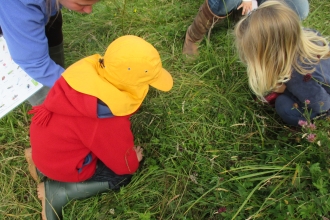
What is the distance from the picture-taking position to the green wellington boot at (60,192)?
175 cm

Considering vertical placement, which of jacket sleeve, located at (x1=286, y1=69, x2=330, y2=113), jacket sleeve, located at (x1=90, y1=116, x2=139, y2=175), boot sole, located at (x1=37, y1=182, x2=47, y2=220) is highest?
jacket sleeve, located at (x1=286, y1=69, x2=330, y2=113)

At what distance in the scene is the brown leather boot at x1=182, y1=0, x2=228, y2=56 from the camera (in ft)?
7.67

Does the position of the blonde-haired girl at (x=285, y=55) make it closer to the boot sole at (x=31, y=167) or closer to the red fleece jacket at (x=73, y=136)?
the red fleece jacket at (x=73, y=136)

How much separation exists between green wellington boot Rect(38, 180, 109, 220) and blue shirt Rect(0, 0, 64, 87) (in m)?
0.62

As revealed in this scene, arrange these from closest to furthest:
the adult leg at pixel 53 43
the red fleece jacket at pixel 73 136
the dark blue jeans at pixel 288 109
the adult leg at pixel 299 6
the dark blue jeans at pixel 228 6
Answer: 1. the red fleece jacket at pixel 73 136
2. the dark blue jeans at pixel 288 109
3. the adult leg at pixel 53 43
4. the dark blue jeans at pixel 228 6
5. the adult leg at pixel 299 6

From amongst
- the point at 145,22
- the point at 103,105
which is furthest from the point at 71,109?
the point at 145,22

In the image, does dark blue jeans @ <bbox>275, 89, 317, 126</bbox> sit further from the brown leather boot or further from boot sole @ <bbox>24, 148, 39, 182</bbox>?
boot sole @ <bbox>24, 148, 39, 182</bbox>

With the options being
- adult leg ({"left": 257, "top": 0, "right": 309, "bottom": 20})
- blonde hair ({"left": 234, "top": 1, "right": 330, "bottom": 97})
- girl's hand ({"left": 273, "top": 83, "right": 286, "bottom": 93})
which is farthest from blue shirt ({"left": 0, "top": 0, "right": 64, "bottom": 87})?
adult leg ({"left": 257, "top": 0, "right": 309, "bottom": 20})

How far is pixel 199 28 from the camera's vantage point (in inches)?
94.8

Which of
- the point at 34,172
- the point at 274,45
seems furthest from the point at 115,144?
the point at 274,45

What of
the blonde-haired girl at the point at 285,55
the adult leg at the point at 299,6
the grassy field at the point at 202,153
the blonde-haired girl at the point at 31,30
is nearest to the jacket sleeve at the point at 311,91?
the blonde-haired girl at the point at 285,55

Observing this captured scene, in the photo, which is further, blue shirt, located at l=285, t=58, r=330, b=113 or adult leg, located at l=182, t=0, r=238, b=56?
adult leg, located at l=182, t=0, r=238, b=56

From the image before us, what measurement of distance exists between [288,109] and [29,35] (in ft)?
5.12

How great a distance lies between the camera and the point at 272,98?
81.4 inches
